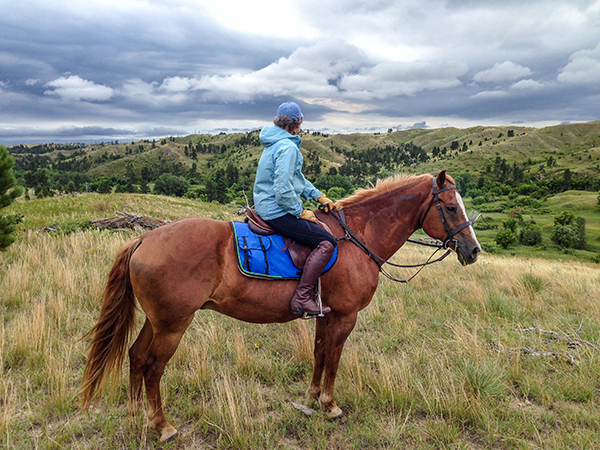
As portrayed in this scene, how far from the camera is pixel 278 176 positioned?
10.2ft

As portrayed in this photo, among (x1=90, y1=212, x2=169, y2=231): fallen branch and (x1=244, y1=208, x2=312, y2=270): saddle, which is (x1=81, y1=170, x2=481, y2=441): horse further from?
(x1=90, y1=212, x2=169, y2=231): fallen branch

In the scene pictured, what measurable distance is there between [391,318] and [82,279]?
Answer: 6.64 meters

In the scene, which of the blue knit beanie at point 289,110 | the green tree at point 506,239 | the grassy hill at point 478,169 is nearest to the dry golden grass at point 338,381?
the blue knit beanie at point 289,110

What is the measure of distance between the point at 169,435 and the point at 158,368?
0.72m

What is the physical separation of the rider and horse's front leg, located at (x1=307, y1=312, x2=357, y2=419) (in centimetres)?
35

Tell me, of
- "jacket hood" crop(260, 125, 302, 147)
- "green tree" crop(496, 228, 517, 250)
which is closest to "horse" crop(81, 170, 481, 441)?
"jacket hood" crop(260, 125, 302, 147)

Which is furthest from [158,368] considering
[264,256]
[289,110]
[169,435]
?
[289,110]

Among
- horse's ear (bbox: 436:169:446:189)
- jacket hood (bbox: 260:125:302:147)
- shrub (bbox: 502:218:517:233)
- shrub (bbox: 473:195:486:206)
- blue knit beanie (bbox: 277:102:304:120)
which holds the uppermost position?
blue knit beanie (bbox: 277:102:304:120)

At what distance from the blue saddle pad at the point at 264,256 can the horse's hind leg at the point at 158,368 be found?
801 millimetres

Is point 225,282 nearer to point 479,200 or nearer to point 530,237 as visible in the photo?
point 530,237

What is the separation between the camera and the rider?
10.2 ft

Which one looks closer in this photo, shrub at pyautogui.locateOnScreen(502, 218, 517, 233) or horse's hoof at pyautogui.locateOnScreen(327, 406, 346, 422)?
horse's hoof at pyautogui.locateOnScreen(327, 406, 346, 422)

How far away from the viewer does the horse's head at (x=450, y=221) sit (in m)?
3.59

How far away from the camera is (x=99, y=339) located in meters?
3.37
